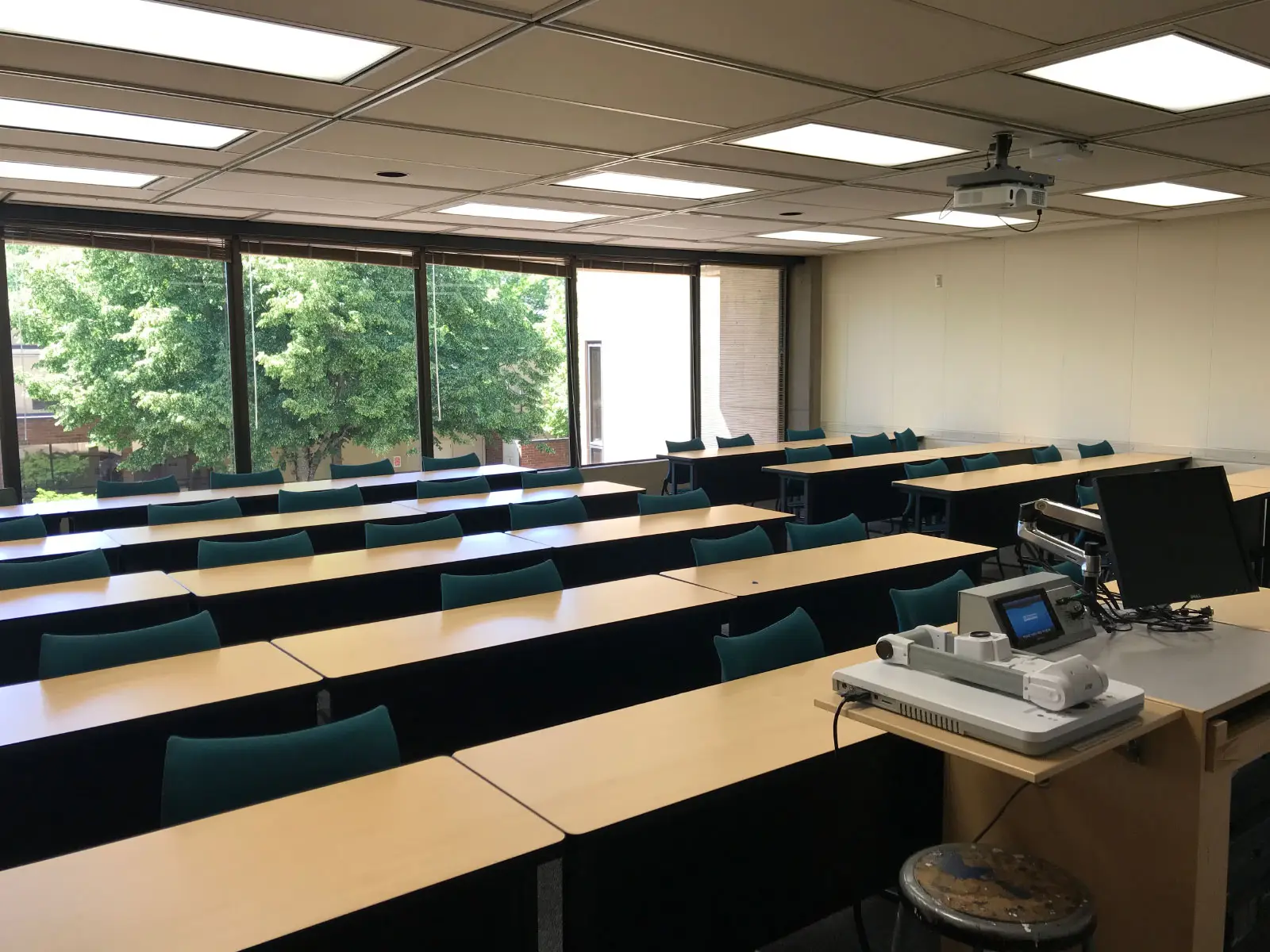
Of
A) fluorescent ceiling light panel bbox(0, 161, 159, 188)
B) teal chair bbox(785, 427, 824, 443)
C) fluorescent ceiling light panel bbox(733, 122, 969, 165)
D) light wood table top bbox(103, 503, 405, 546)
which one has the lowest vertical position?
light wood table top bbox(103, 503, 405, 546)

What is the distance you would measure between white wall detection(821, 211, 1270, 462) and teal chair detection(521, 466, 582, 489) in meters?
4.90

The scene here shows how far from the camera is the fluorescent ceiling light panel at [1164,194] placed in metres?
6.39

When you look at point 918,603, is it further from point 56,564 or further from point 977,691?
point 56,564

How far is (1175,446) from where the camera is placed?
8.27m

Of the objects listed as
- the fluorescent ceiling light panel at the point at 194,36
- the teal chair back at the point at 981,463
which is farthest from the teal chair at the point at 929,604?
the teal chair back at the point at 981,463

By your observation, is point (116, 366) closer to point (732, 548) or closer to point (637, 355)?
point (637, 355)

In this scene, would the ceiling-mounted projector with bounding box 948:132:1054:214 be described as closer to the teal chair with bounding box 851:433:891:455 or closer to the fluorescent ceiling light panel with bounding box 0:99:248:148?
the fluorescent ceiling light panel with bounding box 0:99:248:148

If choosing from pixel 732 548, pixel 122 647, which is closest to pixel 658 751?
pixel 122 647

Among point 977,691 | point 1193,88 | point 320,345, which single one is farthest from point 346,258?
point 977,691

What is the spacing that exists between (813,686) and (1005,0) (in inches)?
84.1

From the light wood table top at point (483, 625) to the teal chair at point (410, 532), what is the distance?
4.60ft

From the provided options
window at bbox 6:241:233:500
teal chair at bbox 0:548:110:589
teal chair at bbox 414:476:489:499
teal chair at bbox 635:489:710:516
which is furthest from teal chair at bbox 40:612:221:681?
window at bbox 6:241:233:500

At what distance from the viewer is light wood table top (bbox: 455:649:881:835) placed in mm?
2043

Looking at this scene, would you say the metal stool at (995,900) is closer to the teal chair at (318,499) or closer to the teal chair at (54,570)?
the teal chair at (54,570)
